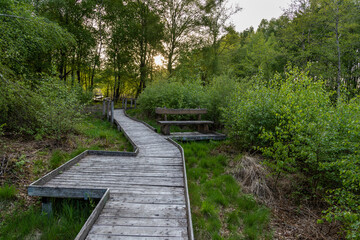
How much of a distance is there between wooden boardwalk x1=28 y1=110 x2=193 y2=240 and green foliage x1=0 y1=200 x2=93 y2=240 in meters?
0.35

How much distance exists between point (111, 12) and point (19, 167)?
2128cm

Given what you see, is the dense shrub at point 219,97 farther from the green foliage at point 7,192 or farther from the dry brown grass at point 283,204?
the green foliage at point 7,192

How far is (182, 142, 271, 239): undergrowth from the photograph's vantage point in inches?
116

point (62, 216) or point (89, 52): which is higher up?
point (89, 52)

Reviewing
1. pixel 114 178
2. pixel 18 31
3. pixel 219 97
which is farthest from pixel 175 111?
pixel 18 31

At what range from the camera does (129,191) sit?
125 inches

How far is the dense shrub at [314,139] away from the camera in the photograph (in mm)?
2846

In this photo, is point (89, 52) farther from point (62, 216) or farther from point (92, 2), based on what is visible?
point (62, 216)

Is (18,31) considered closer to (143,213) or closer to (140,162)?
(140,162)

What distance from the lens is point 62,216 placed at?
297 cm

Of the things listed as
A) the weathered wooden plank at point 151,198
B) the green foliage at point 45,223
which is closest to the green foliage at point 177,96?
the weathered wooden plank at point 151,198

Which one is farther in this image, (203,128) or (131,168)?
(203,128)

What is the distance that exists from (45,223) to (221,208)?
3007mm

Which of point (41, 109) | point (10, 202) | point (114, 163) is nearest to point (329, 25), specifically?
point (114, 163)
